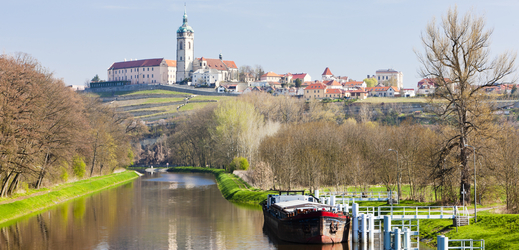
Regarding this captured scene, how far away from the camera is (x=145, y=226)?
44.6 m

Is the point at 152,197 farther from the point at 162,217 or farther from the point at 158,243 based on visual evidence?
the point at 158,243

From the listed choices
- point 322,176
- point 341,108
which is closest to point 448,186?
point 322,176

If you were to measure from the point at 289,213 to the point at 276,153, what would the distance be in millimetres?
28650

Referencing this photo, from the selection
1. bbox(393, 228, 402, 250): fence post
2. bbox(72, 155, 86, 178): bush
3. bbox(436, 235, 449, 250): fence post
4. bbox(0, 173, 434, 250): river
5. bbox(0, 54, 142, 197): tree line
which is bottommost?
bbox(0, 173, 434, 250): river

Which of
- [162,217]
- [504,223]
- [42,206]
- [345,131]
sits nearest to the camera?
[504,223]

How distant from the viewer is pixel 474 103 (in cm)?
4500

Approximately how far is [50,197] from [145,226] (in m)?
19.4

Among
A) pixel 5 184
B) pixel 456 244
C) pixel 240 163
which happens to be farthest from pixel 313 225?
pixel 240 163

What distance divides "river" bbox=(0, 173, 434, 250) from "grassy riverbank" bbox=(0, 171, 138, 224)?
1.23 m

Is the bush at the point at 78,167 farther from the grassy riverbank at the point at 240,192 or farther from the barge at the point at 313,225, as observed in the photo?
the barge at the point at 313,225

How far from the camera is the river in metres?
36.3

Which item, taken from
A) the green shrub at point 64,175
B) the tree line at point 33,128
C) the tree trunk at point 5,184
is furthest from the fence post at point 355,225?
the green shrub at point 64,175

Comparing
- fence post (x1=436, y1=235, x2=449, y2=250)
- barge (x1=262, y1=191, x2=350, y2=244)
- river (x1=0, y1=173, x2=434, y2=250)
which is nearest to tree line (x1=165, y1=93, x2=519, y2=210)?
river (x1=0, y1=173, x2=434, y2=250)

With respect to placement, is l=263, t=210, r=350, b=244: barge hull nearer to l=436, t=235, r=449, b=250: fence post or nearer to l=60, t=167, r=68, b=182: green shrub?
l=436, t=235, r=449, b=250: fence post
